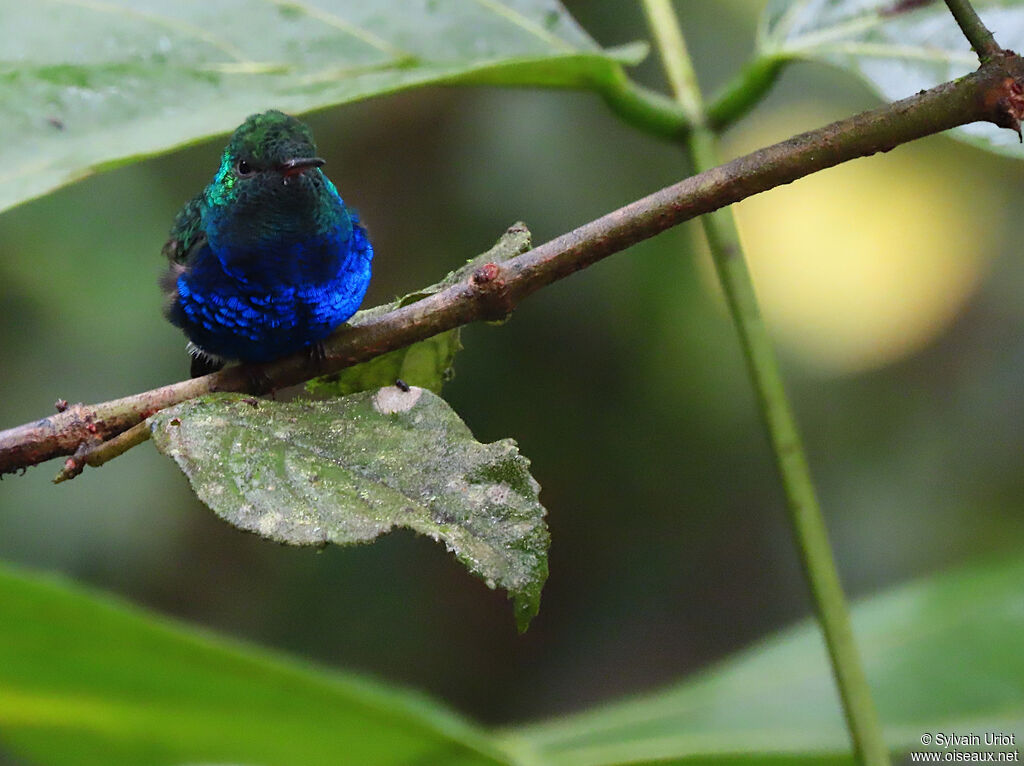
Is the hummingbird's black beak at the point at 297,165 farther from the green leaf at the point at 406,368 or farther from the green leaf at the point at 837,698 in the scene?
the green leaf at the point at 837,698

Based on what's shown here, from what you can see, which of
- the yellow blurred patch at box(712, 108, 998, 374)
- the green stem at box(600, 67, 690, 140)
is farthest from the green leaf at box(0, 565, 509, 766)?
the yellow blurred patch at box(712, 108, 998, 374)

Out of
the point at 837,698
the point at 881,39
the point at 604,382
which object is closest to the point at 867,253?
the point at 604,382

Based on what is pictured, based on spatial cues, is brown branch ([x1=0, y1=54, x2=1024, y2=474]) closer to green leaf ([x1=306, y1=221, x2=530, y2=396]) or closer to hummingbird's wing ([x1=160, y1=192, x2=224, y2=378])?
green leaf ([x1=306, y1=221, x2=530, y2=396])

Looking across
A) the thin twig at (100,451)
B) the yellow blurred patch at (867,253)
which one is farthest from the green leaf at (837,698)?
the yellow blurred patch at (867,253)

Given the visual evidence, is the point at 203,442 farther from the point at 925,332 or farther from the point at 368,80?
the point at 925,332

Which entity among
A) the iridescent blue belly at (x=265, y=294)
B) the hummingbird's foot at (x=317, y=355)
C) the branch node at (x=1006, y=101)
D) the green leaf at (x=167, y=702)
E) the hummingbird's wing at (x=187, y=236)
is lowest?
the green leaf at (x=167, y=702)

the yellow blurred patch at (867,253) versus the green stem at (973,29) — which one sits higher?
the yellow blurred patch at (867,253)
